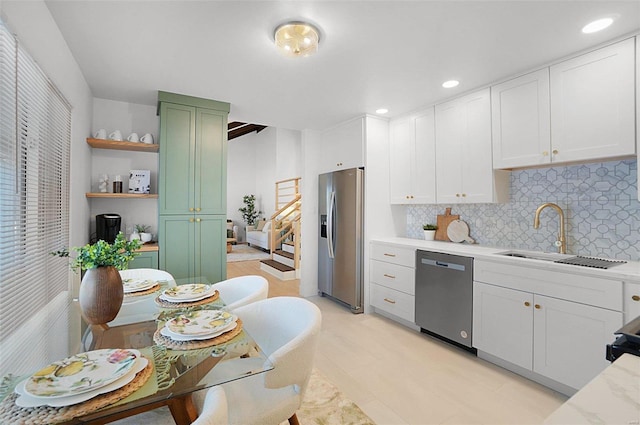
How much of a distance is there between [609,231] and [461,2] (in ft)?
6.59

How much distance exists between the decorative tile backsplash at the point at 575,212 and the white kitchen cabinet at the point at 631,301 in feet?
2.04

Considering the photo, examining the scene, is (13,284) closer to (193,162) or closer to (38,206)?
(38,206)

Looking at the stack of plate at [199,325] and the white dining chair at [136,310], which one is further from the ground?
the stack of plate at [199,325]

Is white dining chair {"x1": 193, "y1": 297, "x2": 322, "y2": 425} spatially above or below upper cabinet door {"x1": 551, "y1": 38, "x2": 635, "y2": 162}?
below

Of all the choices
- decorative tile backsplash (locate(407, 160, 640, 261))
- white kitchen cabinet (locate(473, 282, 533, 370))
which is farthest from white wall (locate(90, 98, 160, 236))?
decorative tile backsplash (locate(407, 160, 640, 261))

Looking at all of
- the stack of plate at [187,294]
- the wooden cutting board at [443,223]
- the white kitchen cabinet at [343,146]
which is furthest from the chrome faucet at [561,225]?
the stack of plate at [187,294]

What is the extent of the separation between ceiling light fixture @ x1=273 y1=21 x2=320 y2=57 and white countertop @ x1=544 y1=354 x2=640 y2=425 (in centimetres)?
207

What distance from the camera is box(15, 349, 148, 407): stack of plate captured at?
2.64 feet

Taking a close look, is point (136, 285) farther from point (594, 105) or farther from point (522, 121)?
point (594, 105)

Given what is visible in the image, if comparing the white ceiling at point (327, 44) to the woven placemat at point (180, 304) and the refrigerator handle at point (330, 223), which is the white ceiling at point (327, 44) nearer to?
the refrigerator handle at point (330, 223)

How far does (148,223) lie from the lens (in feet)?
11.3

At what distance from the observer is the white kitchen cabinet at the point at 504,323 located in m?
2.21

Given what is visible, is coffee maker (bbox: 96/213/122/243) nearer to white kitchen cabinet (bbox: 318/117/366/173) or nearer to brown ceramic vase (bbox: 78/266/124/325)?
brown ceramic vase (bbox: 78/266/124/325)

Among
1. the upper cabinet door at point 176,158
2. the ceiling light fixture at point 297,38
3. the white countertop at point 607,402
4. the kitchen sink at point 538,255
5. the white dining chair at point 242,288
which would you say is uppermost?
the ceiling light fixture at point 297,38
